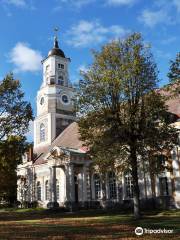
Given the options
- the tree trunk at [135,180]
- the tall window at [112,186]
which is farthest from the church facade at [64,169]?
the tree trunk at [135,180]

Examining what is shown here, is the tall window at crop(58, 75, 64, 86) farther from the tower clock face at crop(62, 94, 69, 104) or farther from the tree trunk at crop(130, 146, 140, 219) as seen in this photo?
the tree trunk at crop(130, 146, 140, 219)

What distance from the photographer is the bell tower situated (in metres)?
57.4

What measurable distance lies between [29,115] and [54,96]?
2630 centimetres

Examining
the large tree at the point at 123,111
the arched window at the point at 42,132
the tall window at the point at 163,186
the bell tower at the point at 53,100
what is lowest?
the tall window at the point at 163,186

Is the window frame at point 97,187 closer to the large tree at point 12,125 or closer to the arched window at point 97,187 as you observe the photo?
the arched window at point 97,187

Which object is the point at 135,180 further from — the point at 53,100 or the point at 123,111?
the point at 53,100

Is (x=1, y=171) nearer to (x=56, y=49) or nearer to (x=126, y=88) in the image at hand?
(x=126, y=88)

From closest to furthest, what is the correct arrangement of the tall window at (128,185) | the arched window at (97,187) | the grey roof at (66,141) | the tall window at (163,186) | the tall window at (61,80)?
the tall window at (163,186) → the tall window at (128,185) → the arched window at (97,187) → the grey roof at (66,141) → the tall window at (61,80)

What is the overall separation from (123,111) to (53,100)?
33.1 m

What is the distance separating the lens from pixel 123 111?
1042 inches

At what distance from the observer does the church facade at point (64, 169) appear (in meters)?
35.2

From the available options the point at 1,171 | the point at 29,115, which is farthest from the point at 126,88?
the point at 1,171

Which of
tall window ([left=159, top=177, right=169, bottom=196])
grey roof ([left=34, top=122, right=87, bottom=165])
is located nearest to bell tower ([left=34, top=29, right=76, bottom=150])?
grey roof ([left=34, top=122, right=87, bottom=165])

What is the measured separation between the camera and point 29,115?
32.5 meters
